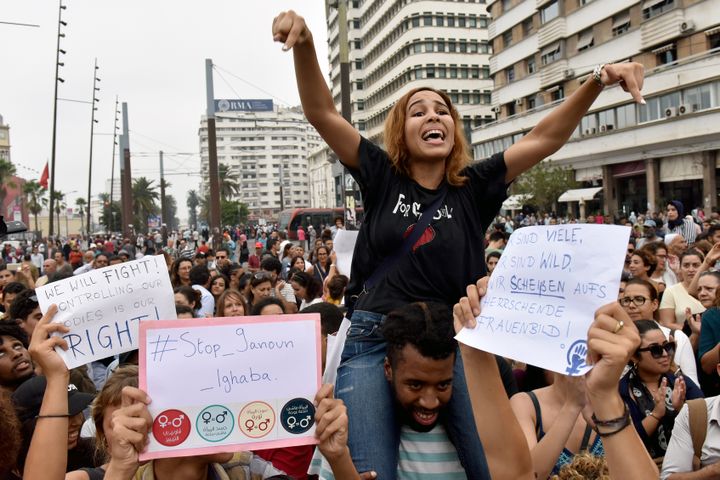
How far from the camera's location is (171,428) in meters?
2.09

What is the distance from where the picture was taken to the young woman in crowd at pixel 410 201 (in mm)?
2420

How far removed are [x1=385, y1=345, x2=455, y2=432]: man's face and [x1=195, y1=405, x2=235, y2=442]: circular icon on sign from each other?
1.98ft

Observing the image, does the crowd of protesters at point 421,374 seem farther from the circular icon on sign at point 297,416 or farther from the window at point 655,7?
the window at point 655,7

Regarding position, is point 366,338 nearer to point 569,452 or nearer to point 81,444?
point 569,452

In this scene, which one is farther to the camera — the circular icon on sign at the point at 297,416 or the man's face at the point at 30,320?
the man's face at the point at 30,320

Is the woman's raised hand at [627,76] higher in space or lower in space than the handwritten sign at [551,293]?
higher

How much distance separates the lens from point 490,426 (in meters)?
2.17

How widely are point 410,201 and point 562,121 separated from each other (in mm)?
670

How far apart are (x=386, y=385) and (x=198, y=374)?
0.71 meters

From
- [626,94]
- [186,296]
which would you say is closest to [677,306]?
[186,296]

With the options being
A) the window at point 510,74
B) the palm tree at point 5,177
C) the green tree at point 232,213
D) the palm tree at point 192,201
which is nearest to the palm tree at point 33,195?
the palm tree at point 5,177

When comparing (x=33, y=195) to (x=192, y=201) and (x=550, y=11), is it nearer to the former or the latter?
(x=192, y=201)

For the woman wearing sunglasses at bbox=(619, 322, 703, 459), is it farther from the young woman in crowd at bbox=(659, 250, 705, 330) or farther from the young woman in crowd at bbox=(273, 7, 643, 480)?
the young woman in crowd at bbox=(659, 250, 705, 330)

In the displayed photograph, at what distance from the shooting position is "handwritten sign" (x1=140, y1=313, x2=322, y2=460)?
210cm
